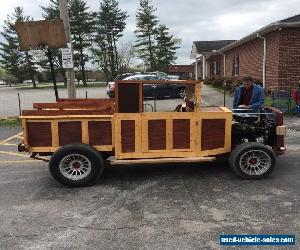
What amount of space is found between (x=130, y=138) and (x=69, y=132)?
108 cm

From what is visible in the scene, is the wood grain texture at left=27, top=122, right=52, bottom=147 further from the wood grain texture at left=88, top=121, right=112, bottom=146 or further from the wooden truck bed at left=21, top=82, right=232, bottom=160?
the wood grain texture at left=88, top=121, right=112, bottom=146

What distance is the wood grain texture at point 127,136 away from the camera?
21.7 ft

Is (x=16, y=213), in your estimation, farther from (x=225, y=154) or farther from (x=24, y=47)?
(x=24, y=47)

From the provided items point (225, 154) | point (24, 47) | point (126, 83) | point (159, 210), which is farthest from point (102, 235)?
point (24, 47)

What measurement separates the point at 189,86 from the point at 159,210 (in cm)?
274

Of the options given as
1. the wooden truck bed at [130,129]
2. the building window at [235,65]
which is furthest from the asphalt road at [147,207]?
the building window at [235,65]

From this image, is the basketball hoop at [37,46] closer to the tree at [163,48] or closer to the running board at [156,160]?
the running board at [156,160]

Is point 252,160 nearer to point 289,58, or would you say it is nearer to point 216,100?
point 289,58

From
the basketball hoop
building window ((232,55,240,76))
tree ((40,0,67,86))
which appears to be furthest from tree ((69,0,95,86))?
the basketball hoop

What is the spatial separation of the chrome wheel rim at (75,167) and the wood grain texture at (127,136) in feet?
2.26

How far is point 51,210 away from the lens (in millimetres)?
5598

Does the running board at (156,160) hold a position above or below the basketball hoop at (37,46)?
below

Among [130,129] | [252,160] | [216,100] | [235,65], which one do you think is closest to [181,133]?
[130,129]

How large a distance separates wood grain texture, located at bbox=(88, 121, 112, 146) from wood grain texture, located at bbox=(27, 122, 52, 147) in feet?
2.42
